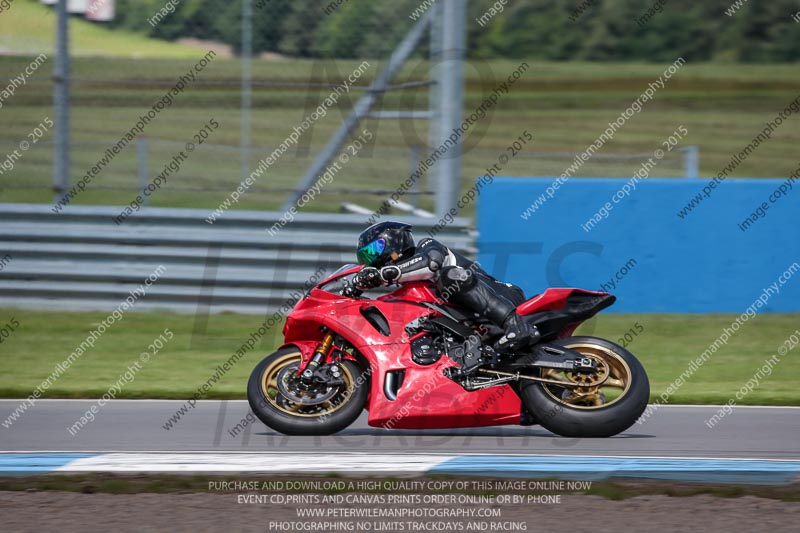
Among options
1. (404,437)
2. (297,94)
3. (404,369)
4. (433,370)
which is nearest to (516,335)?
(433,370)

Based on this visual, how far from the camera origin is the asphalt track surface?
740 cm

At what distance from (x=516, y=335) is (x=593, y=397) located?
0.68 metres

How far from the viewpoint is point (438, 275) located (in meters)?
7.49

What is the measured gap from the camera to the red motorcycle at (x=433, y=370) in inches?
290

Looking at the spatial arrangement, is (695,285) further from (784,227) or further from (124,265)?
(124,265)

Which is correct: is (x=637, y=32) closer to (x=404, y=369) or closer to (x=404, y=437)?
(x=404, y=437)

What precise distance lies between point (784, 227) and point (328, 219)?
508 cm

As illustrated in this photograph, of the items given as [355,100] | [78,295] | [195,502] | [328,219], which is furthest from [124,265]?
[195,502]

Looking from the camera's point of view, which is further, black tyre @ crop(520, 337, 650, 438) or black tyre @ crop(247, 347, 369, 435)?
black tyre @ crop(247, 347, 369, 435)

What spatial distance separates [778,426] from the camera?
8258 mm

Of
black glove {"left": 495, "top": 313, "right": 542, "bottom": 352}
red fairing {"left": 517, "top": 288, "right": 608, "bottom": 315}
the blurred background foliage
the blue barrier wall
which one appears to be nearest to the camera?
black glove {"left": 495, "top": 313, "right": 542, "bottom": 352}

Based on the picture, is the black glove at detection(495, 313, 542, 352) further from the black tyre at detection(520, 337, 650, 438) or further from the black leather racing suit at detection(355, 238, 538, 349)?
the black tyre at detection(520, 337, 650, 438)

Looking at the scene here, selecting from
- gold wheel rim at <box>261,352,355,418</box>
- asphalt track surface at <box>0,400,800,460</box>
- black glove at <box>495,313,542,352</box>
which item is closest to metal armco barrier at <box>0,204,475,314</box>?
asphalt track surface at <box>0,400,800,460</box>

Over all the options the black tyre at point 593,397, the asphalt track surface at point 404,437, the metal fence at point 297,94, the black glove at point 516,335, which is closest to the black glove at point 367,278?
the black glove at point 516,335
